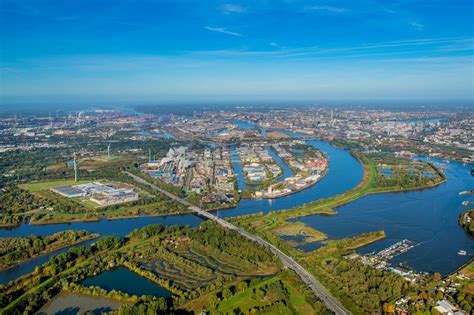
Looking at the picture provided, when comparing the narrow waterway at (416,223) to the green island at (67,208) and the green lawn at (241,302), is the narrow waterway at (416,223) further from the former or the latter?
the green island at (67,208)

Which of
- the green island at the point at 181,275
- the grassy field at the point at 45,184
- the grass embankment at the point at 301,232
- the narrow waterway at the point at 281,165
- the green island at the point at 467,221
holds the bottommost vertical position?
the green island at the point at 181,275

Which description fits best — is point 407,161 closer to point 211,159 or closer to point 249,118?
point 211,159

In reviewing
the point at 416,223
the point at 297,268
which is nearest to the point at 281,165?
the point at 416,223

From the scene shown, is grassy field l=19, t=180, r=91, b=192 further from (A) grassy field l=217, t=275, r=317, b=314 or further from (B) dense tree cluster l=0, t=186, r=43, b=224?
(A) grassy field l=217, t=275, r=317, b=314

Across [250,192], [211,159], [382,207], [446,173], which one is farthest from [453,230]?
[211,159]

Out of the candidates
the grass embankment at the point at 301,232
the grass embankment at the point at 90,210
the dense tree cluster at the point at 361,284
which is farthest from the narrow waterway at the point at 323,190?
the dense tree cluster at the point at 361,284
